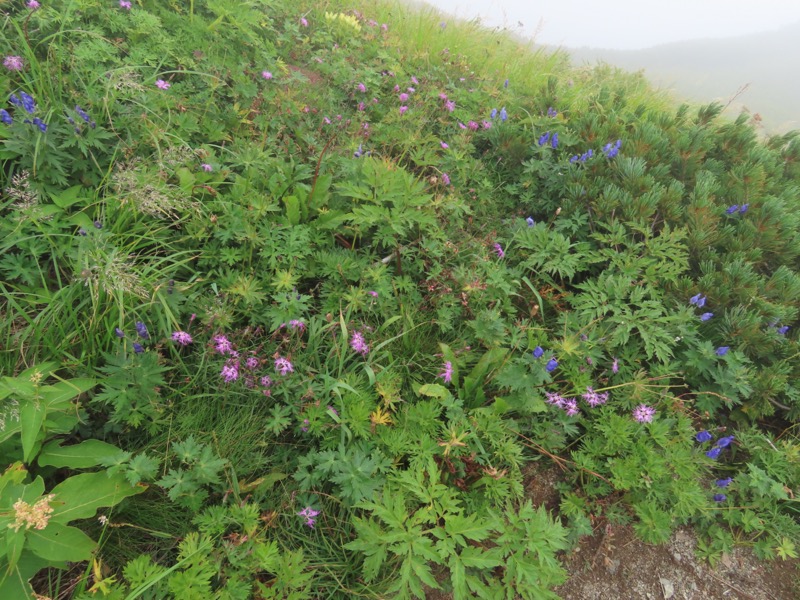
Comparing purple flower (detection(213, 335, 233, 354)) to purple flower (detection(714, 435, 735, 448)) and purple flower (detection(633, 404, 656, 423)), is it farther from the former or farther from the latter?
purple flower (detection(714, 435, 735, 448))

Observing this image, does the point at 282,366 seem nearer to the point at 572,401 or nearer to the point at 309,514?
the point at 309,514

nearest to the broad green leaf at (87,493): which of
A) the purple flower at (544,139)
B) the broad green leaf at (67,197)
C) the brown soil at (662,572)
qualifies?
the broad green leaf at (67,197)

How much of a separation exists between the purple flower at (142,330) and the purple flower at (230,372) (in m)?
0.39

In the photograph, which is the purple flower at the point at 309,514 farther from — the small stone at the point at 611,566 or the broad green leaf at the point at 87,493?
the small stone at the point at 611,566

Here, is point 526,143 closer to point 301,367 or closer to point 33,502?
point 301,367

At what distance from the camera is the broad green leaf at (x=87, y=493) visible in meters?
1.58

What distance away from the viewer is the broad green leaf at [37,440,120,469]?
1715 millimetres

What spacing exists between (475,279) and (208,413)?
5.73 feet


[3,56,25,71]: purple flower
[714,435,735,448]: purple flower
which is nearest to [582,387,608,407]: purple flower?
[714,435,735,448]: purple flower

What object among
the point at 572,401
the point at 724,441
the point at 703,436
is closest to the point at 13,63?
the point at 572,401

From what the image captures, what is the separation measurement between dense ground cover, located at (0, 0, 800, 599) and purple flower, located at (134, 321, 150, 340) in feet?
0.05

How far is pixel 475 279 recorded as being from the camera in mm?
2725

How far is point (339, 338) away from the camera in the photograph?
93.7 inches

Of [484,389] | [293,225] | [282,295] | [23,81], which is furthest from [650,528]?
[23,81]
